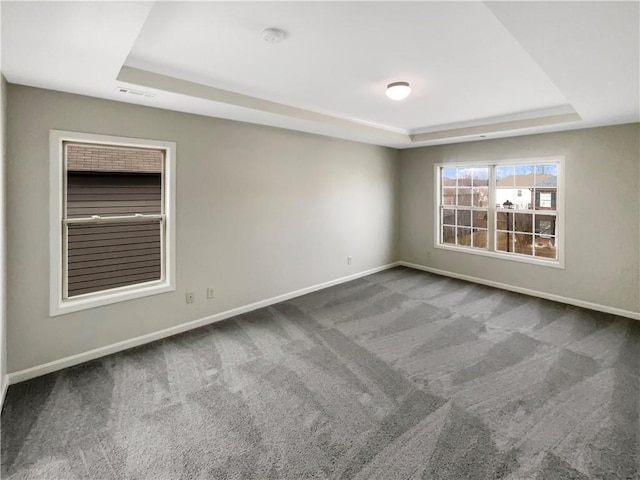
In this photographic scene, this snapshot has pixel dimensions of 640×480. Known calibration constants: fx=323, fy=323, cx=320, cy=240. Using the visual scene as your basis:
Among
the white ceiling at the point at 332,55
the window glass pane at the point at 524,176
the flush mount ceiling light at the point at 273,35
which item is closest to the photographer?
the white ceiling at the point at 332,55

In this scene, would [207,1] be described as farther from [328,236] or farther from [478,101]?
[328,236]

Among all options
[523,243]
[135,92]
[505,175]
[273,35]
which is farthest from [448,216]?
[135,92]

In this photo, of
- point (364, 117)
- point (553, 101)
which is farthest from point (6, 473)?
point (553, 101)

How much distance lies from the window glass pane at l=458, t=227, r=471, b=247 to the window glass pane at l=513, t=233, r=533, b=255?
0.74 metres

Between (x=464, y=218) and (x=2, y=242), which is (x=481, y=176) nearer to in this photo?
(x=464, y=218)

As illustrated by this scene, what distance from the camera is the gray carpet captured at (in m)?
1.83

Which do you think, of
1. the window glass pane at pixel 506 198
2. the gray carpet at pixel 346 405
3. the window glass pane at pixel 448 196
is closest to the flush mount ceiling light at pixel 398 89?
the gray carpet at pixel 346 405

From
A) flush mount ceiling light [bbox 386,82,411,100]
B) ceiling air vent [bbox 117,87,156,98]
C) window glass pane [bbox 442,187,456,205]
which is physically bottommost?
window glass pane [bbox 442,187,456,205]

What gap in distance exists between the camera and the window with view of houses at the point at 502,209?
4.66m

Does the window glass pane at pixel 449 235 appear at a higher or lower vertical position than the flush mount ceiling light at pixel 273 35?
lower

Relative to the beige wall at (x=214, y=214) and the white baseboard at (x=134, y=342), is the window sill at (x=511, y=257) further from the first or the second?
the white baseboard at (x=134, y=342)

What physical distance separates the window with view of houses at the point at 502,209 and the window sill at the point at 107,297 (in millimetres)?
4702

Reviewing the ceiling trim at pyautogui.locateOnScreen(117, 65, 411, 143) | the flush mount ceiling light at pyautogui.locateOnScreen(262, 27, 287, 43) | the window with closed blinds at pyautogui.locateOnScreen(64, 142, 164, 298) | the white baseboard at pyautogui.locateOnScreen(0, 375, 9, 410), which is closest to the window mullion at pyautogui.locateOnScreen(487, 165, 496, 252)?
the ceiling trim at pyautogui.locateOnScreen(117, 65, 411, 143)

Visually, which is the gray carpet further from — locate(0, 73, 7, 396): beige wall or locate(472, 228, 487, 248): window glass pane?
locate(472, 228, 487, 248): window glass pane
